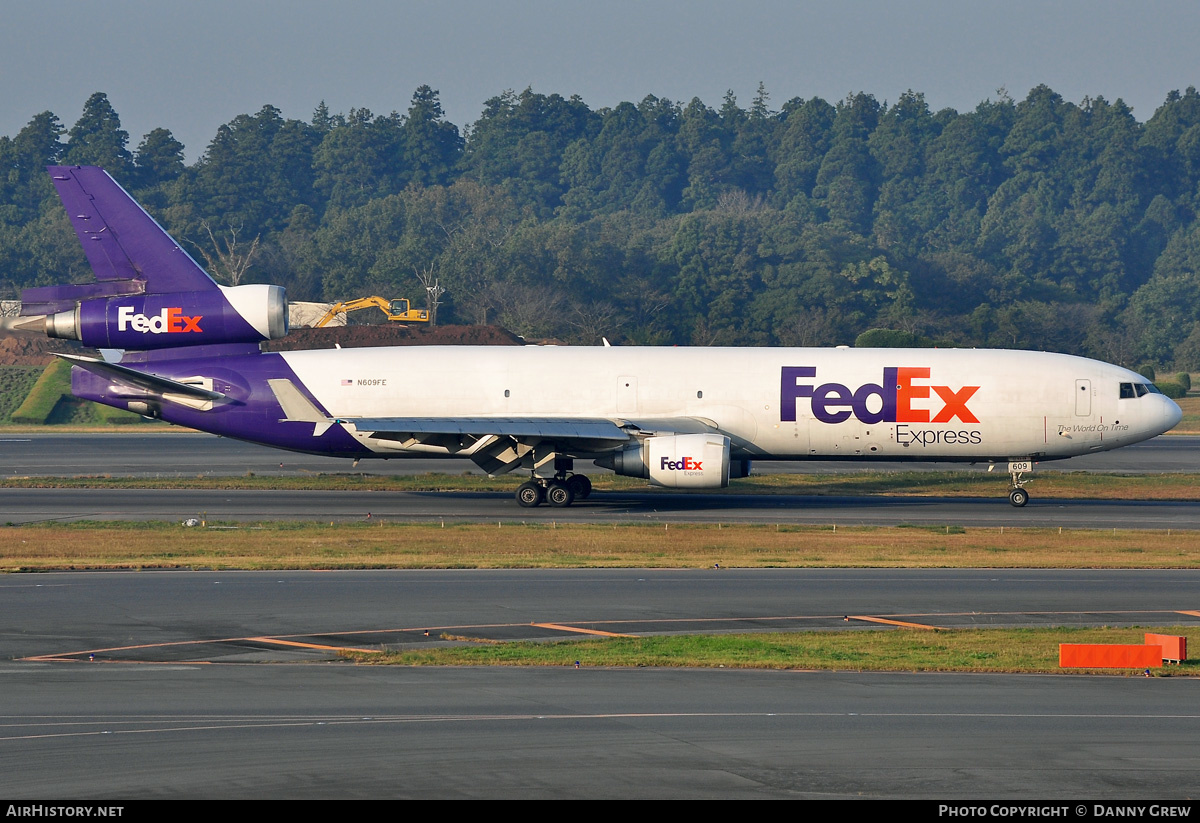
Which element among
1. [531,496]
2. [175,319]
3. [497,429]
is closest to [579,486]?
[531,496]

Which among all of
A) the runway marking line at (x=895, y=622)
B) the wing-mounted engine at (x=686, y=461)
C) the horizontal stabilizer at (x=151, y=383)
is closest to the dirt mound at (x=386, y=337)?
the horizontal stabilizer at (x=151, y=383)

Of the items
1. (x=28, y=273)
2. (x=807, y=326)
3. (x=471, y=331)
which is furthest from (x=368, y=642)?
(x=28, y=273)

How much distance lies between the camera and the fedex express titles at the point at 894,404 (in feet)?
139

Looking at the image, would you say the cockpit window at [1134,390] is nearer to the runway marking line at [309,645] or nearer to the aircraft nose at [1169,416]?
the aircraft nose at [1169,416]

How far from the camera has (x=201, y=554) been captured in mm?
31516

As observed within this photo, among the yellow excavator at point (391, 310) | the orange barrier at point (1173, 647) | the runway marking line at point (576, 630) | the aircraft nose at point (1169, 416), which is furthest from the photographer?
the yellow excavator at point (391, 310)

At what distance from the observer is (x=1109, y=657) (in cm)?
2005

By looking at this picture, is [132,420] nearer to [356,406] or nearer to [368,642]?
[356,406]

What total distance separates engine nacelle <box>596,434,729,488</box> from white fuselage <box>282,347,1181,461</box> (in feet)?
7.46

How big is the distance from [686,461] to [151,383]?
18.0 m

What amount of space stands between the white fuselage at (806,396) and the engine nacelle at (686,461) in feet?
7.46

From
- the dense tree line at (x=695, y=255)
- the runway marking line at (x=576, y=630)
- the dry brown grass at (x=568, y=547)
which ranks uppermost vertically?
the dense tree line at (x=695, y=255)

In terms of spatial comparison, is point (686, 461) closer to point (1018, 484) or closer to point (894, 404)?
point (894, 404)

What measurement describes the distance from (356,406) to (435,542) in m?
11.1
